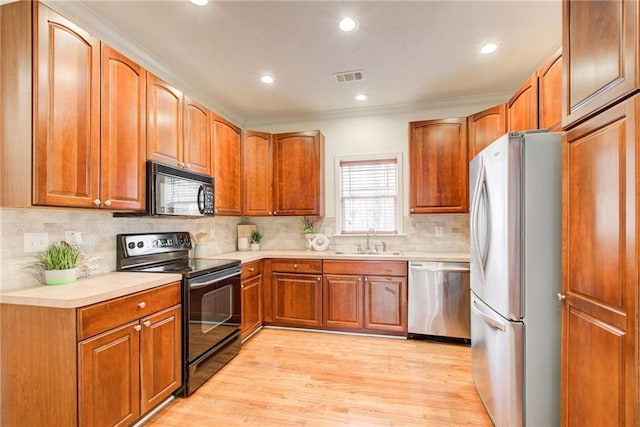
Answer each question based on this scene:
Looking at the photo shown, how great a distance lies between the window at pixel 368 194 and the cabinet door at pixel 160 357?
7.97 ft

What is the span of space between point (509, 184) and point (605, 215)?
1.70ft

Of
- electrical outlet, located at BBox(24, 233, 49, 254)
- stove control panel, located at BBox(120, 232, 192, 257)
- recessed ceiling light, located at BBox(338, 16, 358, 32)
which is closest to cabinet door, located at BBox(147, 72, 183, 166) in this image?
stove control panel, located at BBox(120, 232, 192, 257)

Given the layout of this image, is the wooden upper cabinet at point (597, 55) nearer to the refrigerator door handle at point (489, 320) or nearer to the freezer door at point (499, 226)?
the freezer door at point (499, 226)

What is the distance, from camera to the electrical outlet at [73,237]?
78.6 inches

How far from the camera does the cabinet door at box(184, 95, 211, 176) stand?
2.67 meters

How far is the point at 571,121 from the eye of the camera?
1361 millimetres

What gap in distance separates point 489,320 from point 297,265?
2110 millimetres

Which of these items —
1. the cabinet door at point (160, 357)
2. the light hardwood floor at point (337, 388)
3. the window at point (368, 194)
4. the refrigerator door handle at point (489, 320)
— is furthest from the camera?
the window at point (368, 194)

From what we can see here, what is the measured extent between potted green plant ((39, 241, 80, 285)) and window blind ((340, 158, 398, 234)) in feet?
9.47

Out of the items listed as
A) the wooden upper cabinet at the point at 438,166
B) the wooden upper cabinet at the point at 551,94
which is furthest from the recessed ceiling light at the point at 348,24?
the wooden upper cabinet at the point at 438,166

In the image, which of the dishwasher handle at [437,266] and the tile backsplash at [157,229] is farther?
the dishwasher handle at [437,266]

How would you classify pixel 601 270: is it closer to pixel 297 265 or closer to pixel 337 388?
pixel 337 388

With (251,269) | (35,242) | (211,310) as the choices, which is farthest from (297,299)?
(35,242)

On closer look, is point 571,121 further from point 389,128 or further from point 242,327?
point 242,327
